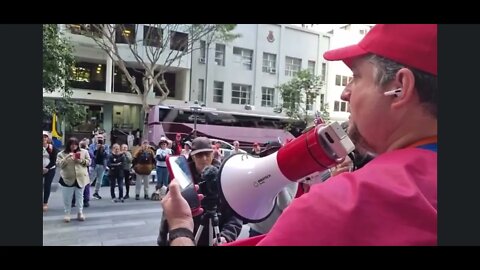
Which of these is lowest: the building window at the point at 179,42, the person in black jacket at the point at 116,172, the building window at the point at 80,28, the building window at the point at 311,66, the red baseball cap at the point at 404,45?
the person in black jacket at the point at 116,172

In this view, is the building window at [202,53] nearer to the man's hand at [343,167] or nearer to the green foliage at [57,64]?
the green foliage at [57,64]

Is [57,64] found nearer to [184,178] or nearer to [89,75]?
[184,178]

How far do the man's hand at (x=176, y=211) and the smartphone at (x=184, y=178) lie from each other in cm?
9

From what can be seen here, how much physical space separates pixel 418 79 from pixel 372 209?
23cm

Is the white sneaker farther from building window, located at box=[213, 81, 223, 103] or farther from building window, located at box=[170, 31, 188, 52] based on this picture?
building window, located at box=[213, 81, 223, 103]

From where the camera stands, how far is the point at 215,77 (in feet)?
51.9

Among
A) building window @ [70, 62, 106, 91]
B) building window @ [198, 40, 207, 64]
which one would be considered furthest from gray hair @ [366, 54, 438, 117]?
building window @ [198, 40, 207, 64]

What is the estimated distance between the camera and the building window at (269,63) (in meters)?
16.5

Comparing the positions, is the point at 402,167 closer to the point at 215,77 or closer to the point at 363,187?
the point at 363,187

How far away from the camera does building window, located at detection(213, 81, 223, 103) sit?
625 inches

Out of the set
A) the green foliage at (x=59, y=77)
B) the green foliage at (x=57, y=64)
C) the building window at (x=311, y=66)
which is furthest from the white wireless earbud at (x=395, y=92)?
the building window at (x=311, y=66)

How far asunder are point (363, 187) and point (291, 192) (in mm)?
738

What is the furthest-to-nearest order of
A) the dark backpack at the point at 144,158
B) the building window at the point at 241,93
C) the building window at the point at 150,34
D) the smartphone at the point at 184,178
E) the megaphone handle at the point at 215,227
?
the building window at the point at 241,93 < the dark backpack at the point at 144,158 < the building window at the point at 150,34 < the megaphone handle at the point at 215,227 < the smartphone at the point at 184,178

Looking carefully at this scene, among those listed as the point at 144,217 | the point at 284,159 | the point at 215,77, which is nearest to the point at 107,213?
the point at 144,217
